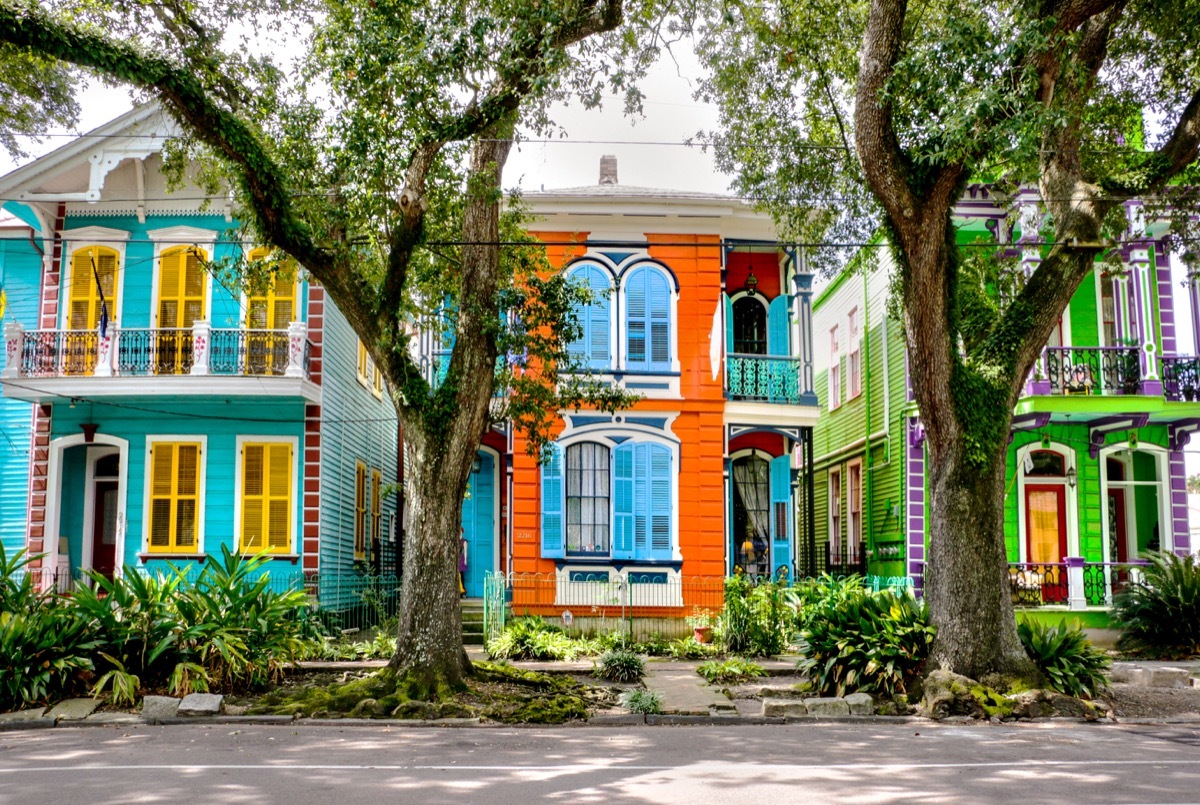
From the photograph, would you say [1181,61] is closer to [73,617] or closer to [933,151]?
[933,151]

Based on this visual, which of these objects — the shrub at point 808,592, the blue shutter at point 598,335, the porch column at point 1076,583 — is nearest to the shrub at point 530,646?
the shrub at point 808,592

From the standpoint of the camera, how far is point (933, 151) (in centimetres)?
1198

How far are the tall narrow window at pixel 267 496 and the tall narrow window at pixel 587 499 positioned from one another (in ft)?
17.0

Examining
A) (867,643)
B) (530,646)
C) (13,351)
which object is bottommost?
(530,646)

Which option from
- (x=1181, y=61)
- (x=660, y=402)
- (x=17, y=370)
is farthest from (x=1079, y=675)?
(x=17, y=370)

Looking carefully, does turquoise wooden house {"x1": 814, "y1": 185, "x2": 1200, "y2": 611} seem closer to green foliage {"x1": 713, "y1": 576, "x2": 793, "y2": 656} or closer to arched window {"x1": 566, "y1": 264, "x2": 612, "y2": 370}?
green foliage {"x1": 713, "y1": 576, "x2": 793, "y2": 656}

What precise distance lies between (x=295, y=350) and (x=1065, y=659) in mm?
13063

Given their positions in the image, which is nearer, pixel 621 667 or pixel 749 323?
pixel 621 667

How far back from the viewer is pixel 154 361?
1873 cm

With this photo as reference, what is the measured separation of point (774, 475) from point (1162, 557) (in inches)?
278

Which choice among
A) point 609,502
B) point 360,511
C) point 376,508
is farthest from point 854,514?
point 360,511

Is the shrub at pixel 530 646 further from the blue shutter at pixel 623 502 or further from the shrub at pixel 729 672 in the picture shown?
the shrub at pixel 729 672

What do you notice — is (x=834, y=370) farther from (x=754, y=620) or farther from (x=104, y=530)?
(x=104, y=530)

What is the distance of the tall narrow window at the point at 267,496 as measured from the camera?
19359mm
